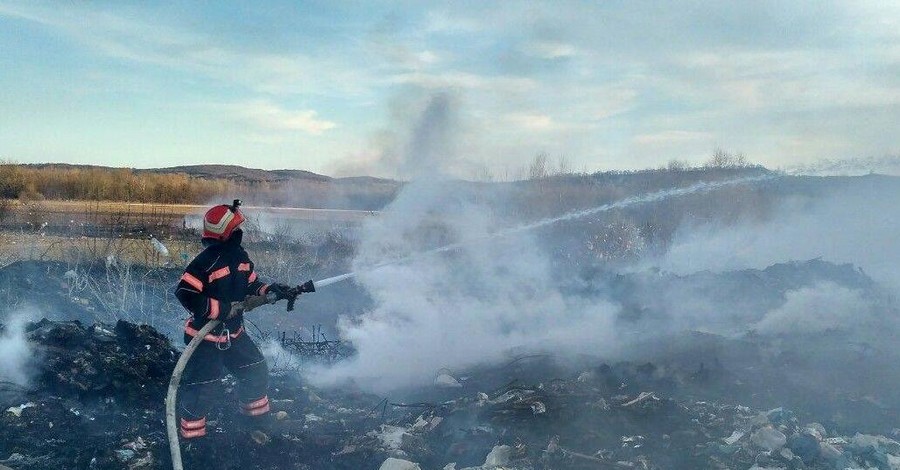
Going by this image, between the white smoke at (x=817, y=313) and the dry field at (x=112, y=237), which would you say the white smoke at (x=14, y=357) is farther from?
the white smoke at (x=817, y=313)

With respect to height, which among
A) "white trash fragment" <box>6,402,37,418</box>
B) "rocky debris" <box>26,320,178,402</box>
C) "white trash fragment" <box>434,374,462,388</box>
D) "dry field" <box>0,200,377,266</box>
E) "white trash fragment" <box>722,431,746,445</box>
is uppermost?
"dry field" <box>0,200,377,266</box>

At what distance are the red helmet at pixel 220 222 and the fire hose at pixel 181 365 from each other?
2.20 feet

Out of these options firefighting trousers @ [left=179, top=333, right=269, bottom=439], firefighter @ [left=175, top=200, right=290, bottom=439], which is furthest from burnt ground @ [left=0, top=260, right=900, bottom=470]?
firefighter @ [left=175, top=200, right=290, bottom=439]

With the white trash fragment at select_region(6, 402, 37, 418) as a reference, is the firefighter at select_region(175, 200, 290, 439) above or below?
above

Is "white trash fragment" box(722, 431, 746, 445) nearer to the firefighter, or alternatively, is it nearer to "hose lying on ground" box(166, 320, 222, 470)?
the firefighter

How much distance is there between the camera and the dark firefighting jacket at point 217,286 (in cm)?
550

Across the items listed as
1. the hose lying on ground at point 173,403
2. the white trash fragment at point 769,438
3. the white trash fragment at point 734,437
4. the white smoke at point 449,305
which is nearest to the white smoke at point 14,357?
the hose lying on ground at point 173,403

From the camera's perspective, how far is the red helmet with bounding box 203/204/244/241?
5.67m

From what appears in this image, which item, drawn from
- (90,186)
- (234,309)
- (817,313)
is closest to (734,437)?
(234,309)

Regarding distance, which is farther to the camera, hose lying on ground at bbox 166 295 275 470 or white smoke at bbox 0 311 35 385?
white smoke at bbox 0 311 35 385

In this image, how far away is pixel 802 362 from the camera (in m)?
9.38

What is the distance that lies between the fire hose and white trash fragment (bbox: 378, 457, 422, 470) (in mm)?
1724

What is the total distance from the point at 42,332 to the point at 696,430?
7.41 meters

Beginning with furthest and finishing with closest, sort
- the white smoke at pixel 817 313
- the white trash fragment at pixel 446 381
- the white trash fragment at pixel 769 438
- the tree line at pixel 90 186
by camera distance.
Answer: the tree line at pixel 90 186 < the white smoke at pixel 817 313 < the white trash fragment at pixel 446 381 < the white trash fragment at pixel 769 438
